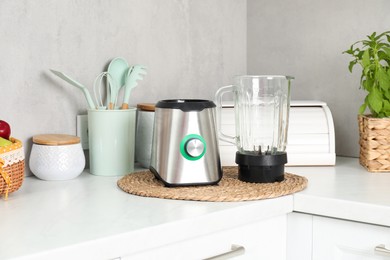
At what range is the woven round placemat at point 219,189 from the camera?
4.32 ft

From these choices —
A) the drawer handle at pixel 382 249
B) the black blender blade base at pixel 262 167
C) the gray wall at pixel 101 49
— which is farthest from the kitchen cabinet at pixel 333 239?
the gray wall at pixel 101 49

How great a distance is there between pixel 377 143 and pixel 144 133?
2.09 feet

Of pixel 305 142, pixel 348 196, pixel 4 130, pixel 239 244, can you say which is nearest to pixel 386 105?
pixel 305 142

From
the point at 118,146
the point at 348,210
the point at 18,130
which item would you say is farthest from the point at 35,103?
the point at 348,210

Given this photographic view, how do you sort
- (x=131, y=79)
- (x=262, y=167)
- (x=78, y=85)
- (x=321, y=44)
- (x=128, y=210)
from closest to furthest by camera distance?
1. (x=128, y=210)
2. (x=262, y=167)
3. (x=78, y=85)
4. (x=131, y=79)
5. (x=321, y=44)

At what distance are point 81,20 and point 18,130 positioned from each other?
347 mm

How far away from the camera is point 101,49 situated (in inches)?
67.7

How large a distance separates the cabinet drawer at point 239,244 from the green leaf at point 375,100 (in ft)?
1.39

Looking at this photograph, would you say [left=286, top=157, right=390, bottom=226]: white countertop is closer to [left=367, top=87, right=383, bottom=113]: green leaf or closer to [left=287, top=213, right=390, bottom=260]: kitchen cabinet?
[left=287, top=213, right=390, bottom=260]: kitchen cabinet

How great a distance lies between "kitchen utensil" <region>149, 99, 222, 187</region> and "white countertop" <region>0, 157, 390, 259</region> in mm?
113

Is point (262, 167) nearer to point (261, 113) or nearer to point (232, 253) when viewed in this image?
point (261, 113)

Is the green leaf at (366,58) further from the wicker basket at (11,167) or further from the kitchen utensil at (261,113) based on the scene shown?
the wicker basket at (11,167)

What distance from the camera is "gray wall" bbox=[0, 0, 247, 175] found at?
5.05ft

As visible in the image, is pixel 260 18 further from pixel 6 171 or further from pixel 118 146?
pixel 6 171
